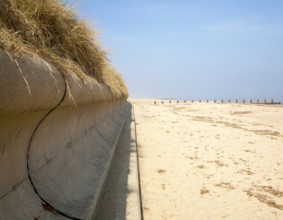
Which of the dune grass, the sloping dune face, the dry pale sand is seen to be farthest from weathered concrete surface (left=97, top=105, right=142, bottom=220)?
the dune grass

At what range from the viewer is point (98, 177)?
13.9 feet

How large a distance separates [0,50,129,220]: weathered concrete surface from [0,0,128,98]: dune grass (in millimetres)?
192

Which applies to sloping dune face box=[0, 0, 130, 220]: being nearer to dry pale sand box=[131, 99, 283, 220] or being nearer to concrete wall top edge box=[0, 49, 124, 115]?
concrete wall top edge box=[0, 49, 124, 115]

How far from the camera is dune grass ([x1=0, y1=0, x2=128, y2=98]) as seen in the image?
8.94ft

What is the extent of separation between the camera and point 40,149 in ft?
9.93

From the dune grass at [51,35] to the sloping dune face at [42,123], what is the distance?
0.04 feet

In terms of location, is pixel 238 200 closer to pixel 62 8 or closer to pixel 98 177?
pixel 98 177

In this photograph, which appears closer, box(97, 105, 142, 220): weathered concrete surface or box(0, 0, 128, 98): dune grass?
box(0, 0, 128, 98): dune grass

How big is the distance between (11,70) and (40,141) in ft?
4.45

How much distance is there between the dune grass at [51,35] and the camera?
2.72 m

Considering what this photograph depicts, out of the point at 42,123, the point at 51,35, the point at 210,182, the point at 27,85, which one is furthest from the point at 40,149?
the point at 210,182

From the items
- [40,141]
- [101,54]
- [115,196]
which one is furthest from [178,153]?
[40,141]

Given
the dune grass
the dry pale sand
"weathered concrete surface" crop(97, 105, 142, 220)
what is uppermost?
the dune grass

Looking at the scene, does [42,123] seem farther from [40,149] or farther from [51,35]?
[51,35]
